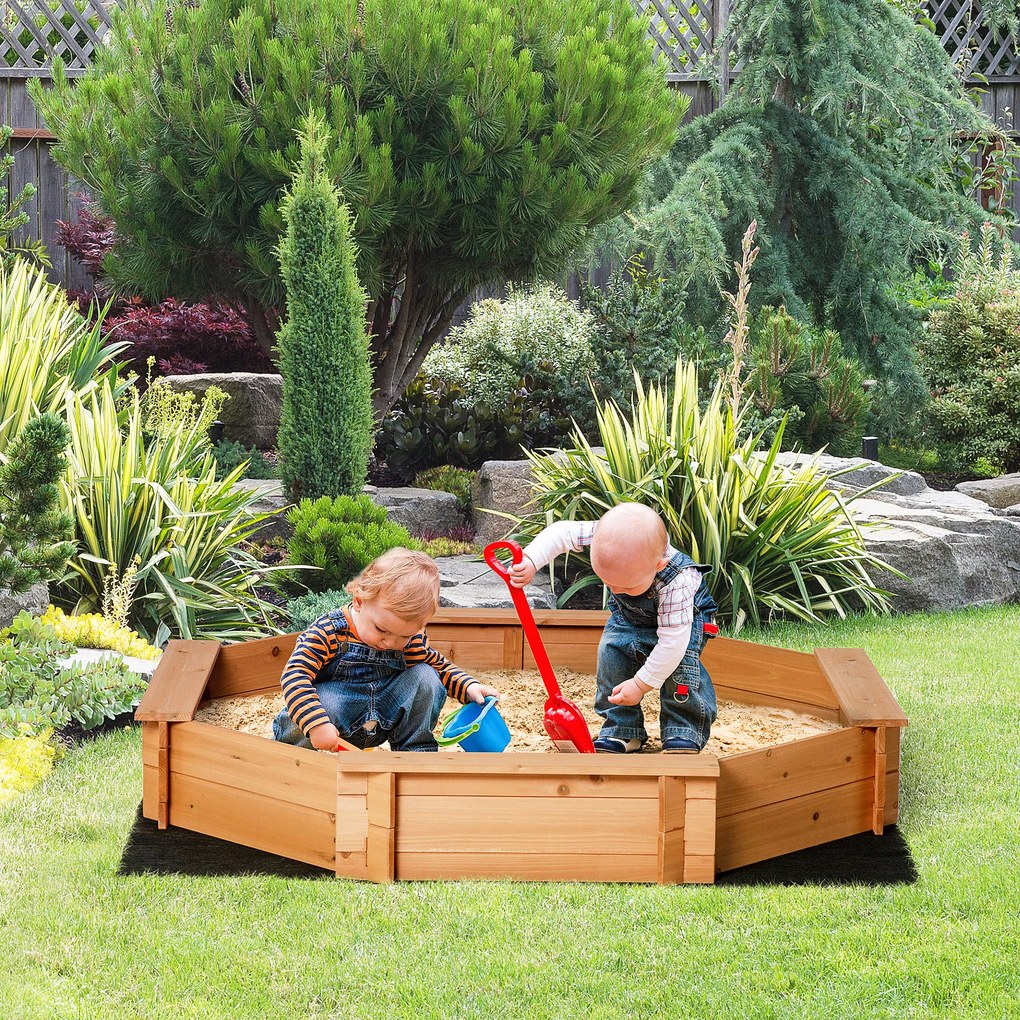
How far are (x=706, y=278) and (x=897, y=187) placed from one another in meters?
2.01

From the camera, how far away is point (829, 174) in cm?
1044

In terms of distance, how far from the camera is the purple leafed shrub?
9.30 m

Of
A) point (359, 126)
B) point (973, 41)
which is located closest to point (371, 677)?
point (359, 126)

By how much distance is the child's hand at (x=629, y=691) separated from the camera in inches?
128

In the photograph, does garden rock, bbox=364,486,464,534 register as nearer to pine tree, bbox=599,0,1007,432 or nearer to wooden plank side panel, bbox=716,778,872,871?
pine tree, bbox=599,0,1007,432

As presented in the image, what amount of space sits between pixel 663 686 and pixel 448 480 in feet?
16.2

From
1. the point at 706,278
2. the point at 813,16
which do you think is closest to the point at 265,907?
the point at 706,278

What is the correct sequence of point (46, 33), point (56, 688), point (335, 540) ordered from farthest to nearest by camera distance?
point (46, 33)
point (335, 540)
point (56, 688)

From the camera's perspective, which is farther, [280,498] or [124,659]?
[280,498]

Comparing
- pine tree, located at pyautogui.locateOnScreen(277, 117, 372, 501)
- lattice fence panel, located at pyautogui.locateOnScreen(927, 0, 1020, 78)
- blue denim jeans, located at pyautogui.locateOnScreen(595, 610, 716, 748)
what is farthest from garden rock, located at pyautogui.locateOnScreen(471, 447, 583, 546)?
lattice fence panel, located at pyautogui.locateOnScreen(927, 0, 1020, 78)

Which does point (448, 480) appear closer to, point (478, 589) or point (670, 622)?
point (478, 589)

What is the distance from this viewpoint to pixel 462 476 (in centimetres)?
825

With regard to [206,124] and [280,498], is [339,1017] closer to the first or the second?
[280,498]

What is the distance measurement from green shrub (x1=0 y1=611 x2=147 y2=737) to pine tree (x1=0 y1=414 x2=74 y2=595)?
318 millimetres
